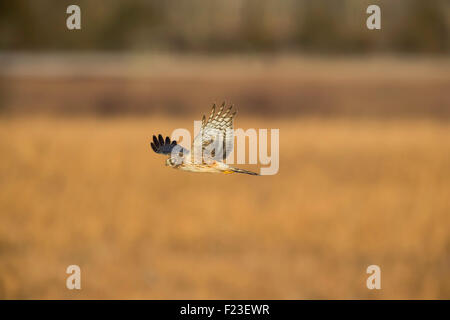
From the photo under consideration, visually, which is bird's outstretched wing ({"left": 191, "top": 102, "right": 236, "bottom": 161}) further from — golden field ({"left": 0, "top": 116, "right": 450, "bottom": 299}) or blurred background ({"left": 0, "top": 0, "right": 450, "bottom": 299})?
golden field ({"left": 0, "top": 116, "right": 450, "bottom": 299})

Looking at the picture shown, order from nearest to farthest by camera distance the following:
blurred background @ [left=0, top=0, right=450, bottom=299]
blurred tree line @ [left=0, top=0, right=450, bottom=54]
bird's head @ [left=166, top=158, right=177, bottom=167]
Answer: bird's head @ [left=166, top=158, right=177, bottom=167] < blurred background @ [left=0, top=0, right=450, bottom=299] < blurred tree line @ [left=0, top=0, right=450, bottom=54]

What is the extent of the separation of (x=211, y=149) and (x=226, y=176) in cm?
941

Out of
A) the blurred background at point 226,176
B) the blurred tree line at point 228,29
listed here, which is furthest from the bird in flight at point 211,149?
the blurred tree line at point 228,29

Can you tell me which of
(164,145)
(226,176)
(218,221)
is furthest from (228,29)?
(164,145)

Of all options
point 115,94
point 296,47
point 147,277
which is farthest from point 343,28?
point 147,277

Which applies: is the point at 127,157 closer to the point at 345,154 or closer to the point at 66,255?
the point at 66,255

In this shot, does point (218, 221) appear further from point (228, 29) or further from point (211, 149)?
point (228, 29)

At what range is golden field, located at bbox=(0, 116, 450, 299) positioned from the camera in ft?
32.9

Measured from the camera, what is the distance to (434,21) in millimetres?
17391

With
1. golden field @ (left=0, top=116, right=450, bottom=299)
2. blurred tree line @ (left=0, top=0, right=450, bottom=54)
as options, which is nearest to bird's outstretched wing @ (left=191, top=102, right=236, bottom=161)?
golden field @ (left=0, top=116, right=450, bottom=299)

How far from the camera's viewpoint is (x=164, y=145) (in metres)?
3.41

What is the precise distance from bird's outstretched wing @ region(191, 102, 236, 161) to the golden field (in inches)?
238

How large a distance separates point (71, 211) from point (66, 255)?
3.18 feet

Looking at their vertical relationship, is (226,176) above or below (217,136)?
below
